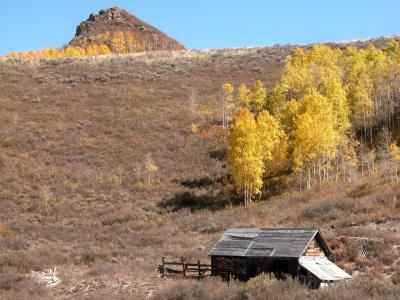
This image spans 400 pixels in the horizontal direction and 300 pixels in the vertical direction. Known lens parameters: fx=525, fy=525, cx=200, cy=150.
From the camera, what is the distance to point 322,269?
2584 cm

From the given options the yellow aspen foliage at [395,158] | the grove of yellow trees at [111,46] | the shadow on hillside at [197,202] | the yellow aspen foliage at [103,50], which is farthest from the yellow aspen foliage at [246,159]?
the yellow aspen foliage at [103,50]

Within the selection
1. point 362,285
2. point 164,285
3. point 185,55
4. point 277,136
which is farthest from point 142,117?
point 362,285

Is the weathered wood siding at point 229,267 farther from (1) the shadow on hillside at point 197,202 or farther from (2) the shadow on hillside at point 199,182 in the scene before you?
(2) the shadow on hillside at point 199,182

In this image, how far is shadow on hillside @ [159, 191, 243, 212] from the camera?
5175 centimetres

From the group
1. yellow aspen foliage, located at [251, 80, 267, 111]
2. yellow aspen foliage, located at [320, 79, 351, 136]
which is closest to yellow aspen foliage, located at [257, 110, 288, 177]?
yellow aspen foliage, located at [320, 79, 351, 136]

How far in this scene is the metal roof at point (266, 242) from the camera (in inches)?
1029

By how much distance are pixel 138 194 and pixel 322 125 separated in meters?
20.9

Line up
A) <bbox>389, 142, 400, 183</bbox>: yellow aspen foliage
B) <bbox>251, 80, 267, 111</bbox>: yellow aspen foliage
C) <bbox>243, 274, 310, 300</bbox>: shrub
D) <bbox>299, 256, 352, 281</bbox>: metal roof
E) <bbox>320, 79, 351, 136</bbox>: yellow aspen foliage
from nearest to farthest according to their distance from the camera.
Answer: <bbox>243, 274, 310, 300</bbox>: shrub
<bbox>299, 256, 352, 281</bbox>: metal roof
<bbox>389, 142, 400, 183</bbox>: yellow aspen foliage
<bbox>320, 79, 351, 136</bbox>: yellow aspen foliage
<bbox>251, 80, 267, 111</bbox>: yellow aspen foliage

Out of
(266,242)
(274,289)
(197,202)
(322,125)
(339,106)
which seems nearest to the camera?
(274,289)

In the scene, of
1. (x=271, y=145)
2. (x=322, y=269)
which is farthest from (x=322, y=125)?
(x=322, y=269)

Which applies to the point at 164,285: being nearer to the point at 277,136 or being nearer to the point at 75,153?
the point at 277,136

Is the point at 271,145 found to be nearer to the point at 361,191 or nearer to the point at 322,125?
the point at 322,125

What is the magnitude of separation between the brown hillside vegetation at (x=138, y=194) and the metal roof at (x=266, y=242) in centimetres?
237

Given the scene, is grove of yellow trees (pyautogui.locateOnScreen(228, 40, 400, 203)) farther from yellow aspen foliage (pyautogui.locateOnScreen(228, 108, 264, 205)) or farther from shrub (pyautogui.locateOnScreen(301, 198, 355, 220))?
shrub (pyautogui.locateOnScreen(301, 198, 355, 220))
